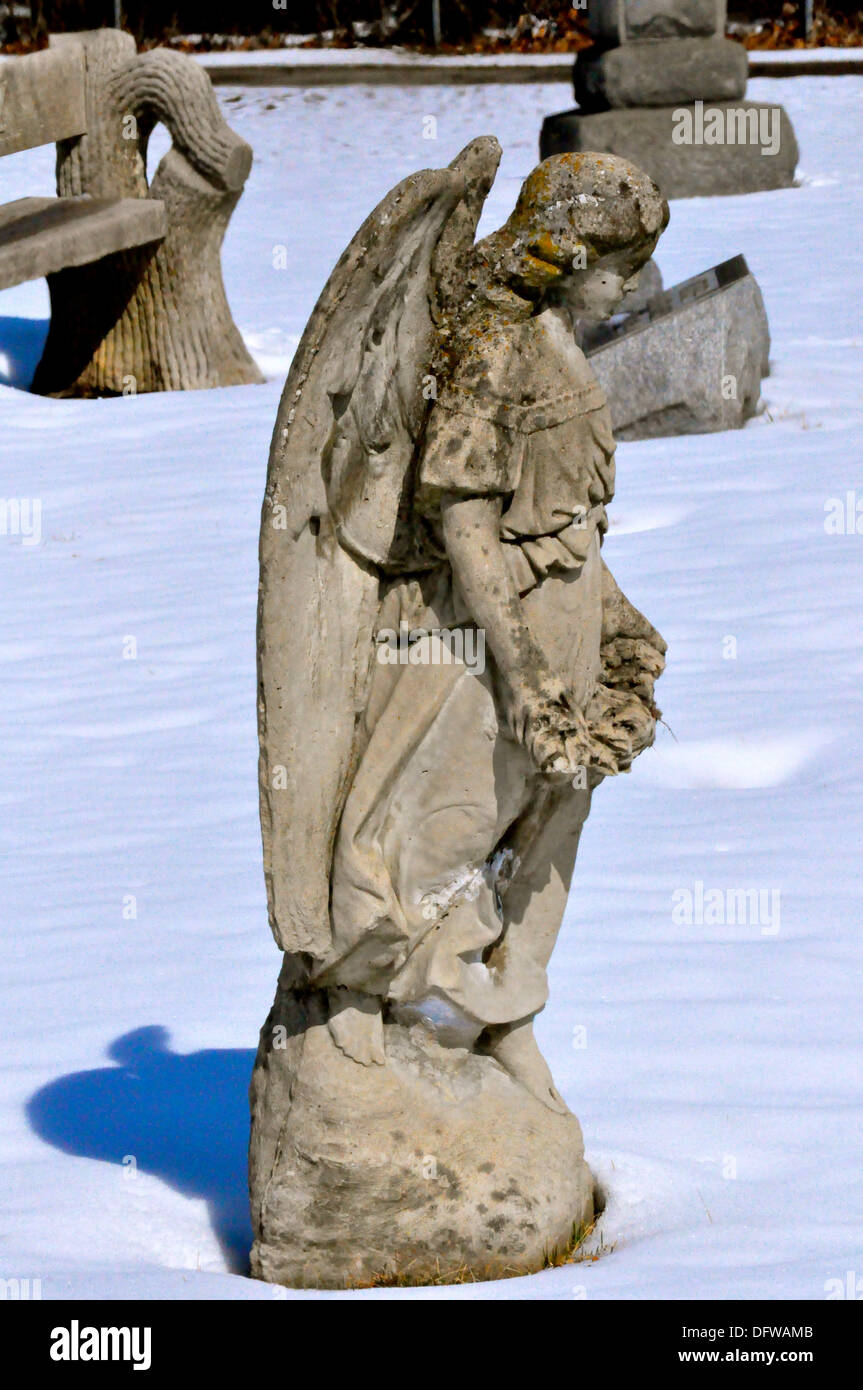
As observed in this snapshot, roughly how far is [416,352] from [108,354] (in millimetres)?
7686

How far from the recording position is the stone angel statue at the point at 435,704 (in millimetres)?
3355

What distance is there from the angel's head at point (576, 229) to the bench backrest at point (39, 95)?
7290 mm

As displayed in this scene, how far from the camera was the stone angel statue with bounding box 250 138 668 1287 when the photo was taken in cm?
336

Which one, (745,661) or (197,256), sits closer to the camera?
(745,661)

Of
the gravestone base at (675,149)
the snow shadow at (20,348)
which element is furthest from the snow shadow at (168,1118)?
the gravestone base at (675,149)

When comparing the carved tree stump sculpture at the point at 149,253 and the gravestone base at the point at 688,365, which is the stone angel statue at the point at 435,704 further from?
the carved tree stump sculpture at the point at 149,253

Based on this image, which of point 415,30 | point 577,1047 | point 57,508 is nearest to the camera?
point 577,1047

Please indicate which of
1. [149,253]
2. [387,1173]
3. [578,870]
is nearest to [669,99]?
[149,253]

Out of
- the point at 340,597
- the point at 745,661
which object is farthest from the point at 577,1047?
the point at 745,661

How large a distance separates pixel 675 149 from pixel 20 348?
499 cm

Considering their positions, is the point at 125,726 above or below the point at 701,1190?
below

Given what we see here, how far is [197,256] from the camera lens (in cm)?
1062

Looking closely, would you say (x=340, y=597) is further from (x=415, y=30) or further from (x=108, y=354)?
(x=415, y=30)
